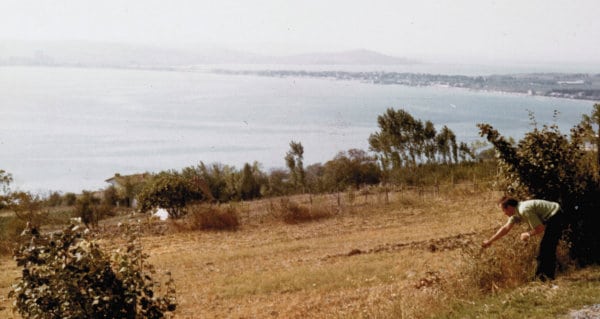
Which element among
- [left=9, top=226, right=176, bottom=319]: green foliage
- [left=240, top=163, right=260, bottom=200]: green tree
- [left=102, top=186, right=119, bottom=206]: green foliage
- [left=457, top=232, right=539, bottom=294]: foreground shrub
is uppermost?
[left=9, top=226, right=176, bottom=319]: green foliage

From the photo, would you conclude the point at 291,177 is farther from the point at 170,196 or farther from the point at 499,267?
the point at 499,267

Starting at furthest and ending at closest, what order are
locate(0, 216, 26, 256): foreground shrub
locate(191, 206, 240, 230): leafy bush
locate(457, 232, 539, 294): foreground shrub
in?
locate(191, 206, 240, 230): leafy bush < locate(0, 216, 26, 256): foreground shrub < locate(457, 232, 539, 294): foreground shrub

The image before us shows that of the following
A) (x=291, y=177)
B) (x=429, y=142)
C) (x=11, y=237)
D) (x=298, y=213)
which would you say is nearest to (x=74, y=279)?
(x=11, y=237)

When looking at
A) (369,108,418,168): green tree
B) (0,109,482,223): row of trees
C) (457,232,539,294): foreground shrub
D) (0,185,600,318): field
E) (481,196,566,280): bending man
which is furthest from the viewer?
(369,108,418,168): green tree

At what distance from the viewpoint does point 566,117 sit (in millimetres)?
117562

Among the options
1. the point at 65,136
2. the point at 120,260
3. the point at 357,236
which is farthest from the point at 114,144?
the point at 120,260

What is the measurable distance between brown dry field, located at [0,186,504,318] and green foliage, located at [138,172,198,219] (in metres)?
4.30

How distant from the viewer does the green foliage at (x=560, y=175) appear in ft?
30.6

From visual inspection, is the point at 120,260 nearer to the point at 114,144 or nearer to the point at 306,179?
the point at 306,179

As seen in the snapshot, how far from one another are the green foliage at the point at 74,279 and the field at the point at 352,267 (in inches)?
110

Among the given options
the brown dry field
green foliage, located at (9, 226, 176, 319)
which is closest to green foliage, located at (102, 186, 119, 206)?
the brown dry field

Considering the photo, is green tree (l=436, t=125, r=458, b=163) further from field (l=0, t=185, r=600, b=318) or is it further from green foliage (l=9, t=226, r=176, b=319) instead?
green foliage (l=9, t=226, r=176, b=319)

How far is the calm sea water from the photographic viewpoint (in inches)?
3725

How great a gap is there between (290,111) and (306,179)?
106 meters
